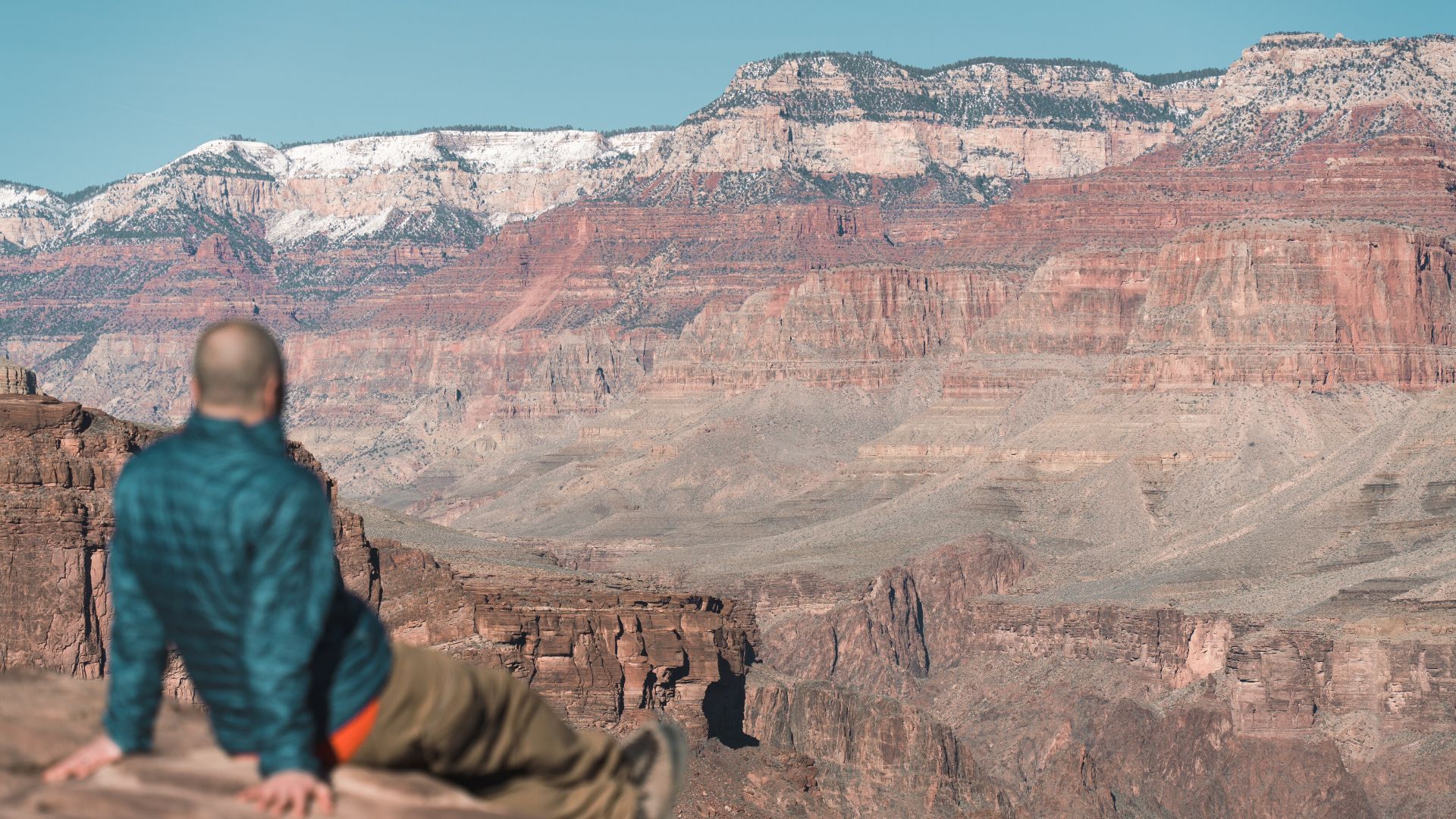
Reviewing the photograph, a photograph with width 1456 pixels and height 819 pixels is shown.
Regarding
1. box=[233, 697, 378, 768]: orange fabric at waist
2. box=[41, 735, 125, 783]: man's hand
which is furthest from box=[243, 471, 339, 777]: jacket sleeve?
box=[41, 735, 125, 783]: man's hand

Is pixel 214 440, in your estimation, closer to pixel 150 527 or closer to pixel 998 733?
pixel 150 527

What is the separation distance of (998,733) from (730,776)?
83.1 metres

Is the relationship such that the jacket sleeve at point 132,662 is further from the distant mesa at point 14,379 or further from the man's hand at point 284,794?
the distant mesa at point 14,379

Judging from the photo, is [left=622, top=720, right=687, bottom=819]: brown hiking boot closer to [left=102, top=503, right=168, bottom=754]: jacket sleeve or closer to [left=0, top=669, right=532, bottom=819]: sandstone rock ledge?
[left=0, top=669, right=532, bottom=819]: sandstone rock ledge

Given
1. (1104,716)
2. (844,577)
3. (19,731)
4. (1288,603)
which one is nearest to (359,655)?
(19,731)

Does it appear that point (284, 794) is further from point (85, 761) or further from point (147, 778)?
point (85, 761)

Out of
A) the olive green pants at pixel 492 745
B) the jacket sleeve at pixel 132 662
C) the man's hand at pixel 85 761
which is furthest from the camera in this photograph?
the olive green pants at pixel 492 745

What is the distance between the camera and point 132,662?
889 cm

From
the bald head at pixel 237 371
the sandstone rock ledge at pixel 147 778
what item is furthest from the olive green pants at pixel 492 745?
the bald head at pixel 237 371

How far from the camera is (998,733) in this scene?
453 ft

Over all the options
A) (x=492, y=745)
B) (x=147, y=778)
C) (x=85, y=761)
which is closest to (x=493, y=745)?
(x=492, y=745)

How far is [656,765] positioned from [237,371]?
89.9 inches

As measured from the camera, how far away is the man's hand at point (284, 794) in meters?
8.30

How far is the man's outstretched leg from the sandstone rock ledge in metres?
0.12
